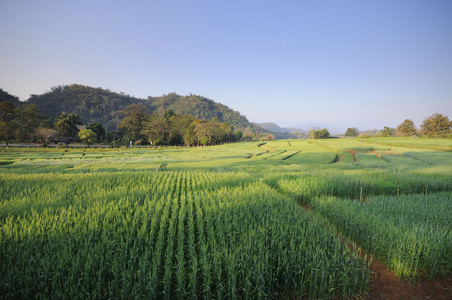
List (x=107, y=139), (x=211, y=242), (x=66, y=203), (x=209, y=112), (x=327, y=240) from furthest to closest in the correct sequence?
(x=209, y=112) < (x=107, y=139) < (x=66, y=203) < (x=327, y=240) < (x=211, y=242)

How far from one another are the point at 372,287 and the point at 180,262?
4508 millimetres

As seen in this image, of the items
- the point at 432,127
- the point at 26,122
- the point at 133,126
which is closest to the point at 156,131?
the point at 133,126

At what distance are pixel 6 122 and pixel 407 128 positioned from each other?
149131mm

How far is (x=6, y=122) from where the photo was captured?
4941cm

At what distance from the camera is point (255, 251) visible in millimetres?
4348

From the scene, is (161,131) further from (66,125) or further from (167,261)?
(167,261)

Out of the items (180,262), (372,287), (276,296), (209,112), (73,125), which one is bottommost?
(372,287)

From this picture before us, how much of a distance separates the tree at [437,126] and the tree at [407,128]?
6.61m

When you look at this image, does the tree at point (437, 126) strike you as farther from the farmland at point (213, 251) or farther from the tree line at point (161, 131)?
the farmland at point (213, 251)

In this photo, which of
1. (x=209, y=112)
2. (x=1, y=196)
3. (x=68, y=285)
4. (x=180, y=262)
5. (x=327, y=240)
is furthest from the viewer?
(x=209, y=112)

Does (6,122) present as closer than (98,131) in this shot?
Yes

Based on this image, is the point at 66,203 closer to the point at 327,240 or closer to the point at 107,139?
the point at 327,240

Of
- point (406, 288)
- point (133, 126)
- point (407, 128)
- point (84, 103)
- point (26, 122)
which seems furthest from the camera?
point (84, 103)

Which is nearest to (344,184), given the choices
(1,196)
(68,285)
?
(68,285)
